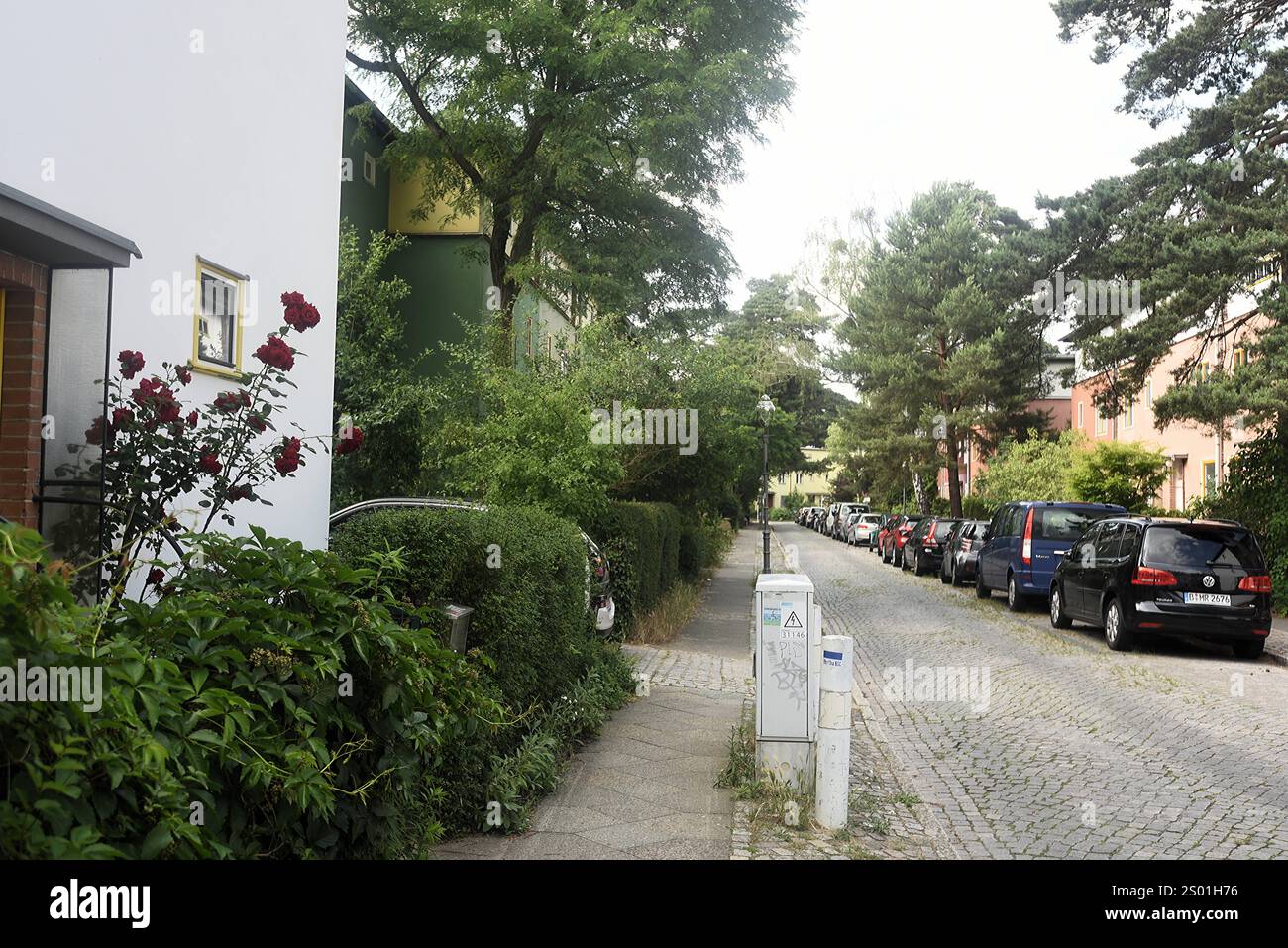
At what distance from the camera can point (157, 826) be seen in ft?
9.50

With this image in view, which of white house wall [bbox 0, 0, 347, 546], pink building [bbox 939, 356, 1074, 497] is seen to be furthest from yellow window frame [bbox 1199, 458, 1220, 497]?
white house wall [bbox 0, 0, 347, 546]

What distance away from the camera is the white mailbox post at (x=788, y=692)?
639cm

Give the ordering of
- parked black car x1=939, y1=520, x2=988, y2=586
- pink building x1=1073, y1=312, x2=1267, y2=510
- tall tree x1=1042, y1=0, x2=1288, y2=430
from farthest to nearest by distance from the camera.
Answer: pink building x1=1073, y1=312, x2=1267, y2=510 < parked black car x1=939, y1=520, x2=988, y2=586 < tall tree x1=1042, y1=0, x2=1288, y2=430

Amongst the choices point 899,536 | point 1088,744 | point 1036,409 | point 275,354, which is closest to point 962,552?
point 899,536

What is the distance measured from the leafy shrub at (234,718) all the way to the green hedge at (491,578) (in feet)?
3.09

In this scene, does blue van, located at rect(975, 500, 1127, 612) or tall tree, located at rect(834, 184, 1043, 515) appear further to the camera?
tall tree, located at rect(834, 184, 1043, 515)

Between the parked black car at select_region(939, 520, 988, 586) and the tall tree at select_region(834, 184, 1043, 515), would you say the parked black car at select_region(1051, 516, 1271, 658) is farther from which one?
the tall tree at select_region(834, 184, 1043, 515)

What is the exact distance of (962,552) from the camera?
2502cm

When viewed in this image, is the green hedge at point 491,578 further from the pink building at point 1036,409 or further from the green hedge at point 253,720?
the pink building at point 1036,409

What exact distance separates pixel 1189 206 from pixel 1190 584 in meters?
9.51

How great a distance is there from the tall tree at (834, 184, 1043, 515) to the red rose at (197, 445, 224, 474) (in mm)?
34847

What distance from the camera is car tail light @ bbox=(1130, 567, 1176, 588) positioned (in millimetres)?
13422

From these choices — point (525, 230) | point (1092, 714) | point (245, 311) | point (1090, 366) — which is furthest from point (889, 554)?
point (245, 311)
